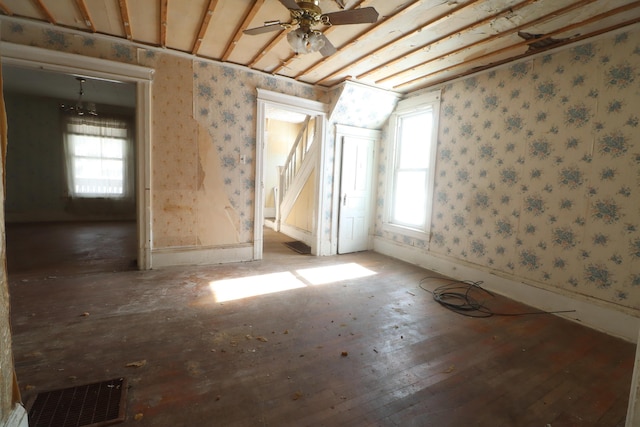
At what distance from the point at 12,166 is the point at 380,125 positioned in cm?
874

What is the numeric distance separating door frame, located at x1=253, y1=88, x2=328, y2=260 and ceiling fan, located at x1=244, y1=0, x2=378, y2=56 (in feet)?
6.42

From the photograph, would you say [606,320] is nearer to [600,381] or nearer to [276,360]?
[600,381]

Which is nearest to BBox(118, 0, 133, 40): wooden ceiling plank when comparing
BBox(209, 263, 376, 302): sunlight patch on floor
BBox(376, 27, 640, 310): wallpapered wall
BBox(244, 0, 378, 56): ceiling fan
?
BBox(244, 0, 378, 56): ceiling fan

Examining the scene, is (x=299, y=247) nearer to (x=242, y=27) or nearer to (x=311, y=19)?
(x=242, y=27)

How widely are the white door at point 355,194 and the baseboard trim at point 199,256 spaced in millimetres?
1749

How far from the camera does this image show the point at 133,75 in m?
3.78

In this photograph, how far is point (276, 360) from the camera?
2.22m

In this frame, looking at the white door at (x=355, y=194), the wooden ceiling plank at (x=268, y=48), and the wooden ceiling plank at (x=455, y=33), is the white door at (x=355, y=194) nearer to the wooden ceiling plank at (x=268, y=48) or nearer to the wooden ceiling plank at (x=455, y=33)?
the wooden ceiling plank at (x=455, y=33)

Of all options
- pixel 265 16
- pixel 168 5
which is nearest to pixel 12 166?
pixel 168 5

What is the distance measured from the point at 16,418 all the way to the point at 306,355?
159cm

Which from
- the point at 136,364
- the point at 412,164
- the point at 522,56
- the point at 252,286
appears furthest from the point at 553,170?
the point at 136,364

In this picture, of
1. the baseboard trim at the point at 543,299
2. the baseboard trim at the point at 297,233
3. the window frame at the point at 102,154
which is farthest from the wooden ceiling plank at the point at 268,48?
the window frame at the point at 102,154

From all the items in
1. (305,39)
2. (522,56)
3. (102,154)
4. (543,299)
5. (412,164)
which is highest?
(522,56)

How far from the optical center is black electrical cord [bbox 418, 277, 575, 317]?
320cm
